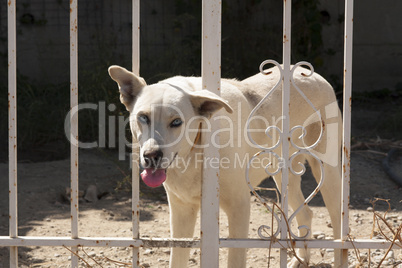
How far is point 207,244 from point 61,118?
172 inches

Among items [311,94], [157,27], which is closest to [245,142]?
[311,94]

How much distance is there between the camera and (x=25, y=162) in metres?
6.17

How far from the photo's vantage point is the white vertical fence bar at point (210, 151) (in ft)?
8.23

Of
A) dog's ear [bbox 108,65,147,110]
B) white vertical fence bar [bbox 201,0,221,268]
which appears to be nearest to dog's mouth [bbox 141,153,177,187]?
white vertical fence bar [bbox 201,0,221,268]

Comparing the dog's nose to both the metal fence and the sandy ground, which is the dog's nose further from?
the sandy ground

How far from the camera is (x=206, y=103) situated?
266 cm

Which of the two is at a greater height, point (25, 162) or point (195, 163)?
point (195, 163)

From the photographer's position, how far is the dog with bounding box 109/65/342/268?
262 centimetres

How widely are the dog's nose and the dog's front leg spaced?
68 centimetres

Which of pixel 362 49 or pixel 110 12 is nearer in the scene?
pixel 110 12

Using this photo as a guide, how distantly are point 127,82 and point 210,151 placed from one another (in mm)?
574

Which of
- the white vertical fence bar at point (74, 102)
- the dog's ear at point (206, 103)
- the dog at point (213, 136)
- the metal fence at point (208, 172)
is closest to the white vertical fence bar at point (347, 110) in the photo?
the metal fence at point (208, 172)

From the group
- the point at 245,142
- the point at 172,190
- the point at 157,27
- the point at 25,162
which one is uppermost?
the point at 157,27

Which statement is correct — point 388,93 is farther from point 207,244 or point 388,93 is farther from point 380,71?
point 207,244
